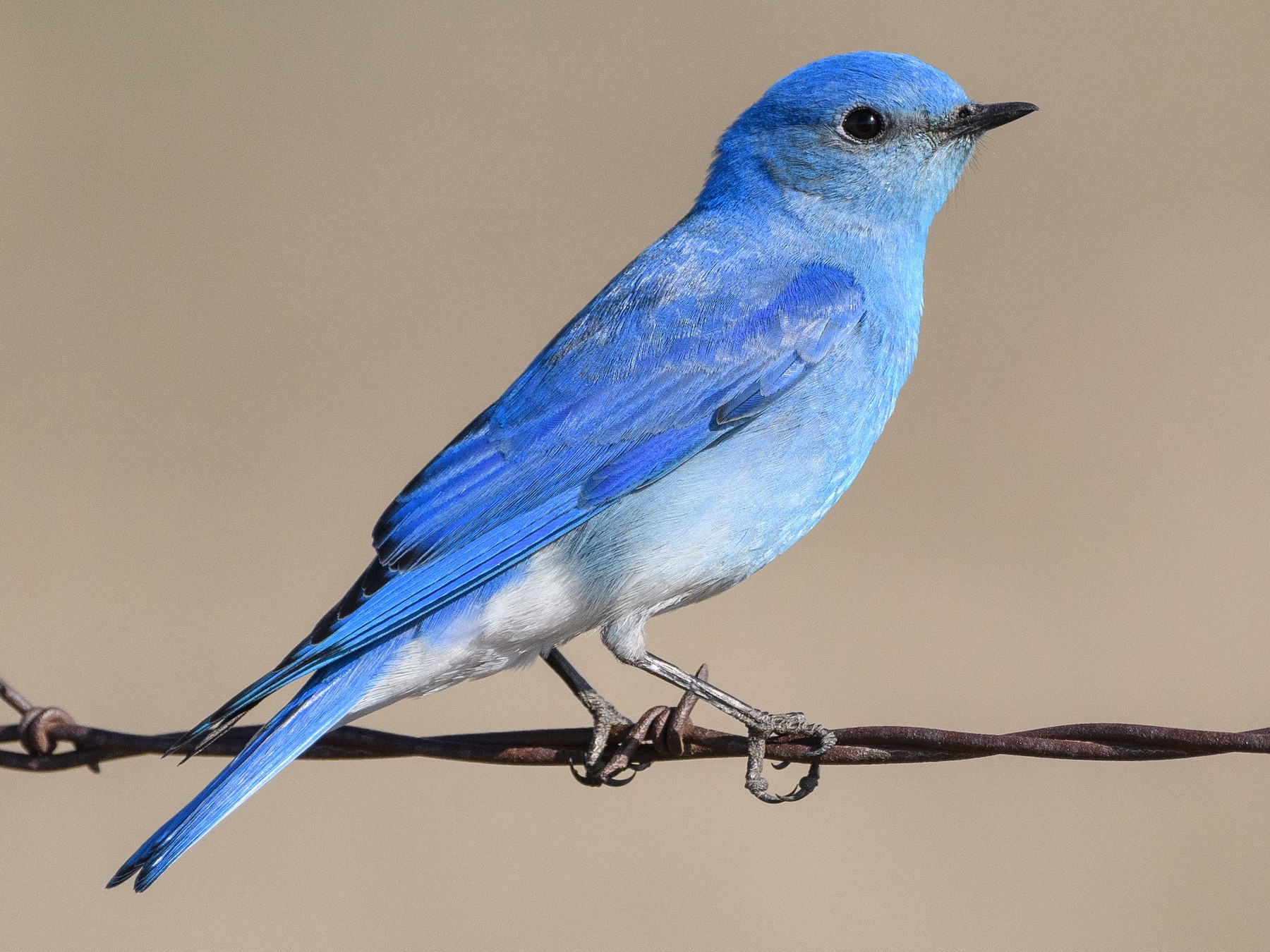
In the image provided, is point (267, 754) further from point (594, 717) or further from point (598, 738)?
point (594, 717)

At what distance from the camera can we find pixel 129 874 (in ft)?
10.5

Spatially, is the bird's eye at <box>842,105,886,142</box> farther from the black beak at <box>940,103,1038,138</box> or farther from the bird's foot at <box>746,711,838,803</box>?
the bird's foot at <box>746,711,838,803</box>

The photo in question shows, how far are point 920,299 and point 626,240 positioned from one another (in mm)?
4286

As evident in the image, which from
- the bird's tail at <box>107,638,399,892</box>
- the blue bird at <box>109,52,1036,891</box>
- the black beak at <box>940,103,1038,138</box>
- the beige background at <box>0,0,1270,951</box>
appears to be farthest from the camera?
the beige background at <box>0,0,1270,951</box>

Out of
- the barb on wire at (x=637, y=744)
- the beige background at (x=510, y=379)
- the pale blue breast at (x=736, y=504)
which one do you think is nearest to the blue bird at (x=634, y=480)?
the pale blue breast at (x=736, y=504)

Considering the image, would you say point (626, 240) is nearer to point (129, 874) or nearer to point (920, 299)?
point (920, 299)

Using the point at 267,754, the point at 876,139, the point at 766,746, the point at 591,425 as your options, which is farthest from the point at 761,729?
the point at 876,139

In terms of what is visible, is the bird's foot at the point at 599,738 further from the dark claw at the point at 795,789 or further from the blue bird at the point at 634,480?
the dark claw at the point at 795,789

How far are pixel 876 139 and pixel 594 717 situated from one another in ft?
6.61

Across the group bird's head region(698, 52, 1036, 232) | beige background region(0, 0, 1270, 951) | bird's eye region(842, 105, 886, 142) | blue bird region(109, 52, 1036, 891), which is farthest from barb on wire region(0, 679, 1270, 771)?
beige background region(0, 0, 1270, 951)

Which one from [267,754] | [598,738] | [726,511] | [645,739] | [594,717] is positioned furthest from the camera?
[594,717]

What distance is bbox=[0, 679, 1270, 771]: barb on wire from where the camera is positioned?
2.80m

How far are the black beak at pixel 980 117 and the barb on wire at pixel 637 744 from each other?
206cm

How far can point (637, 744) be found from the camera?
3488mm
